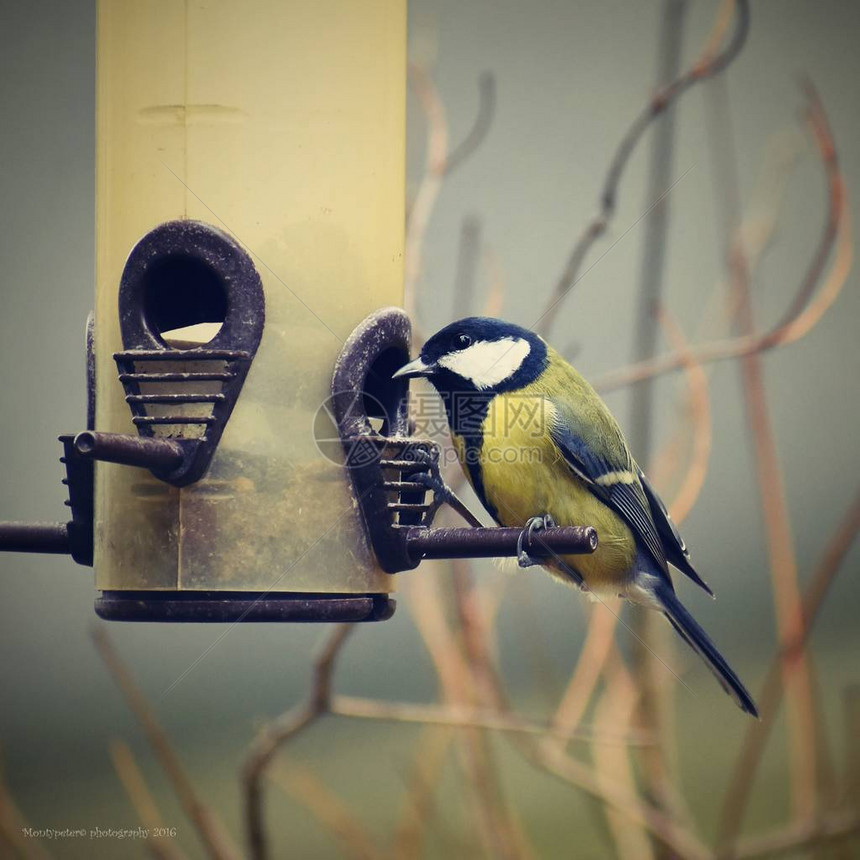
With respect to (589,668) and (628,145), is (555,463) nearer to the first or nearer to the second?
(589,668)

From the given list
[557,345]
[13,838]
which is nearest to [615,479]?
[557,345]

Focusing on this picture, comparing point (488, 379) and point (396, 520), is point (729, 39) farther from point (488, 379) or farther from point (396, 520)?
point (396, 520)

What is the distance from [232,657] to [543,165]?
7.72 ft

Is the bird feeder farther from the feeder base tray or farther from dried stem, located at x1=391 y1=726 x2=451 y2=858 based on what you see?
dried stem, located at x1=391 y1=726 x2=451 y2=858

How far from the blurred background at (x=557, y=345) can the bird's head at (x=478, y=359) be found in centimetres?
52

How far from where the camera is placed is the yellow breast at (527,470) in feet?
8.84

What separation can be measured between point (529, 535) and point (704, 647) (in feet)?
2.83

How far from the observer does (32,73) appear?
442cm

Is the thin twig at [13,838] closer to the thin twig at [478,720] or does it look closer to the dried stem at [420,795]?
the thin twig at [478,720]

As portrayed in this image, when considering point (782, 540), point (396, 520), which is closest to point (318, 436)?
point (396, 520)

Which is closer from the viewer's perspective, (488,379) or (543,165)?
(488,379)

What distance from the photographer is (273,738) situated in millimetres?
2402

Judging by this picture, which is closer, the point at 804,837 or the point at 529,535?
the point at 529,535

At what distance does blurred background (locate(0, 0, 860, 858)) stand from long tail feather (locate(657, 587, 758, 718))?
1.50 feet
